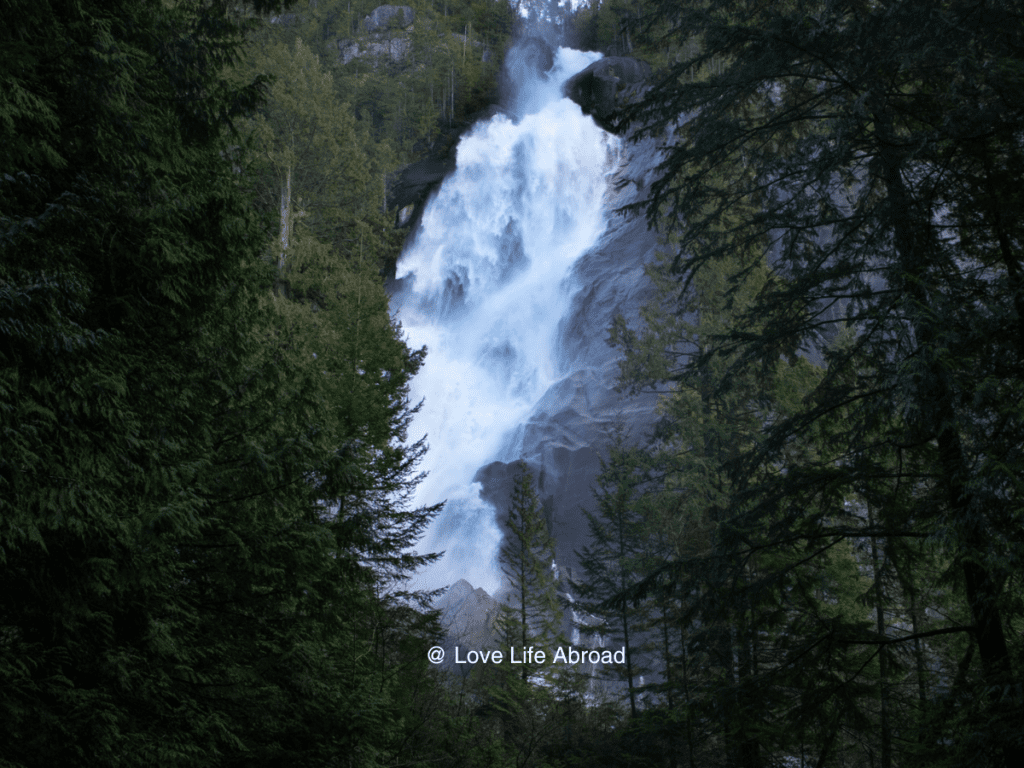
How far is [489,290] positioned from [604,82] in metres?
17.9

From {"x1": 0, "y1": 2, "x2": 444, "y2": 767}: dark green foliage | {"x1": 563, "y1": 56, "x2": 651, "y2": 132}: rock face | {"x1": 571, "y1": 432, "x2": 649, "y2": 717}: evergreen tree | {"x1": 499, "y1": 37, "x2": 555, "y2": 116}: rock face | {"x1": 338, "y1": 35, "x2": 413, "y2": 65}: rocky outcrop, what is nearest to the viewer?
{"x1": 0, "y1": 2, "x2": 444, "y2": 767}: dark green foliage

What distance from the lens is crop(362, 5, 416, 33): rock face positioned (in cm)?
5538

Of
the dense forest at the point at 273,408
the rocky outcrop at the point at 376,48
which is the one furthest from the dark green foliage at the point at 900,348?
the rocky outcrop at the point at 376,48

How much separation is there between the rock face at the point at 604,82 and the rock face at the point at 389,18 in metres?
19.2

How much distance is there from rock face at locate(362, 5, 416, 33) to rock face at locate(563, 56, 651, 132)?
19.2 meters

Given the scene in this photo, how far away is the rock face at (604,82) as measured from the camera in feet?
143

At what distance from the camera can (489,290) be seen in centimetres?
3841

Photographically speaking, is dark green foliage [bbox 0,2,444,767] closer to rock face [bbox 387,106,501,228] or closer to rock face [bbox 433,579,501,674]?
rock face [bbox 433,579,501,674]

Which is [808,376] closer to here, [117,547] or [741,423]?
[741,423]

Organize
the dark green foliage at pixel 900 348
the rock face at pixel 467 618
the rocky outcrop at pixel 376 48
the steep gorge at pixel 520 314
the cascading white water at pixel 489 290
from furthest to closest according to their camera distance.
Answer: the rocky outcrop at pixel 376 48 → the cascading white water at pixel 489 290 → the steep gorge at pixel 520 314 → the rock face at pixel 467 618 → the dark green foliage at pixel 900 348

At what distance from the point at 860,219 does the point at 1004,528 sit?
3.06 m

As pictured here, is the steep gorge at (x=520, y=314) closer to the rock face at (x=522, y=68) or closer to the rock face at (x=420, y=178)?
the rock face at (x=420, y=178)

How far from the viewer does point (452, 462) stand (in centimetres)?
3288

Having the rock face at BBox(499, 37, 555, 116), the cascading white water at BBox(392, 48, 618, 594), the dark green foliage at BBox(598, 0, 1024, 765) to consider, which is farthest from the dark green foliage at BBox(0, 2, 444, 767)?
the rock face at BBox(499, 37, 555, 116)
